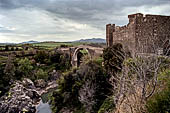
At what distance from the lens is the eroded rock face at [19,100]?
53.5 ft

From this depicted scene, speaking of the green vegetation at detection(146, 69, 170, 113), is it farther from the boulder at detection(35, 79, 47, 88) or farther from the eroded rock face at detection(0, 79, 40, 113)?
the boulder at detection(35, 79, 47, 88)

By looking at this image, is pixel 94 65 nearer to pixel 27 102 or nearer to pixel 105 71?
pixel 105 71

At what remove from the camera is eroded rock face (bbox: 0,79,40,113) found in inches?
642

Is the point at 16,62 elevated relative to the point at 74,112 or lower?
elevated

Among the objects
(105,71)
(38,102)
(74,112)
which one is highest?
(105,71)

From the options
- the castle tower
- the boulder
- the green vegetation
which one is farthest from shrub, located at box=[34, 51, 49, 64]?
the green vegetation

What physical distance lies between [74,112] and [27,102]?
26.5ft

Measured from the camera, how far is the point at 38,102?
19.1m

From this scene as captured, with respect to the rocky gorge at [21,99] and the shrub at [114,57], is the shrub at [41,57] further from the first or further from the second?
the shrub at [114,57]

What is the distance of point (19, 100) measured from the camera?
17844 mm

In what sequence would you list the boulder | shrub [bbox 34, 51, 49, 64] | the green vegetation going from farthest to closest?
shrub [bbox 34, 51, 49, 64]
the boulder
the green vegetation

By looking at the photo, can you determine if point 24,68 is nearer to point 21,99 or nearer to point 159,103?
point 21,99

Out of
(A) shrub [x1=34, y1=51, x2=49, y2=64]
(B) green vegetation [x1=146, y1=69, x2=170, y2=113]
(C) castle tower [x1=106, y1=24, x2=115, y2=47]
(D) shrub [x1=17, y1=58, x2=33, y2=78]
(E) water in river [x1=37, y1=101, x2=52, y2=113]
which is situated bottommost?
(E) water in river [x1=37, y1=101, x2=52, y2=113]

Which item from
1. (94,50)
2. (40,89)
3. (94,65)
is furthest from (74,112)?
(40,89)
